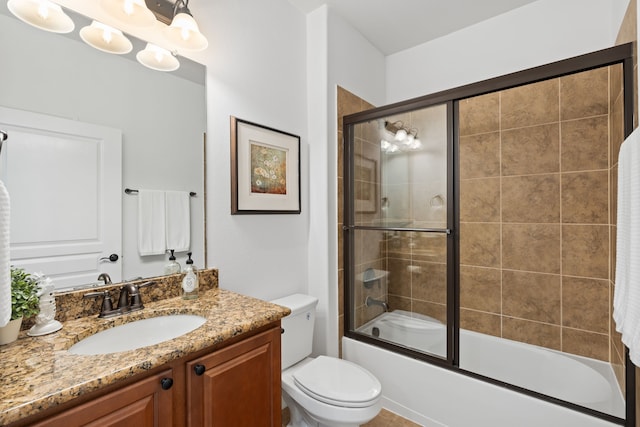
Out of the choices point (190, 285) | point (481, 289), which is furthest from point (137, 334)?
point (481, 289)

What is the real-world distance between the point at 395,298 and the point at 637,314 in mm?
1543

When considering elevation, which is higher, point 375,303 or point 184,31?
point 184,31

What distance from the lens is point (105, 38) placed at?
47.4 inches

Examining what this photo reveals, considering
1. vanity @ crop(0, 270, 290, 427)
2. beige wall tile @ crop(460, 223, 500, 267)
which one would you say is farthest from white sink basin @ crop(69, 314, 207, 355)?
beige wall tile @ crop(460, 223, 500, 267)

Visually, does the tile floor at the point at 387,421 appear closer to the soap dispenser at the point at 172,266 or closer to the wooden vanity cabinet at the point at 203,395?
the wooden vanity cabinet at the point at 203,395

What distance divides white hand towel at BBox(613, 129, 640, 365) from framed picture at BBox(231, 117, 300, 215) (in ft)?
5.26

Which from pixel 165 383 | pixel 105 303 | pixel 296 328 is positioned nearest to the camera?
pixel 165 383

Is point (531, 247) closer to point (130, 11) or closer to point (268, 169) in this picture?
point (268, 169)

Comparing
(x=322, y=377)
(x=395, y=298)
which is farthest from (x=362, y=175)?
(x=322, y=377)

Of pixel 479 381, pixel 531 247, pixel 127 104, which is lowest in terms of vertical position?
pixel 479 381

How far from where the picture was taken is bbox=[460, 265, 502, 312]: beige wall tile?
2305mm

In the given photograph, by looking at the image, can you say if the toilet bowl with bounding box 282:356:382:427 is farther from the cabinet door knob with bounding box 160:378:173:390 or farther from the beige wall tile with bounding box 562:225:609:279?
the beige wall tile with bounding box 562:225:609:279

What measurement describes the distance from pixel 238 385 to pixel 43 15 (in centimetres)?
149

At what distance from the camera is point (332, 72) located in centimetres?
215
